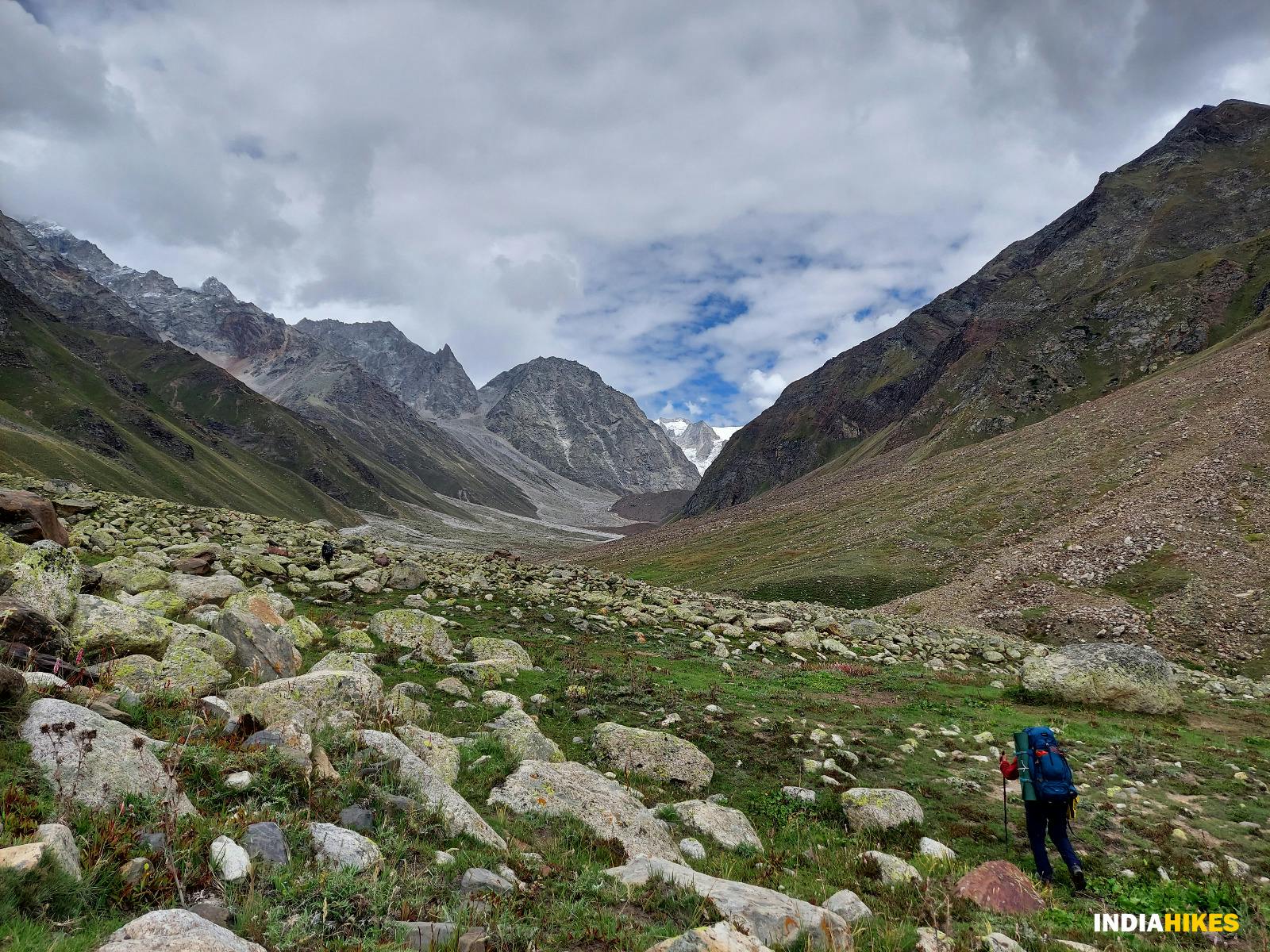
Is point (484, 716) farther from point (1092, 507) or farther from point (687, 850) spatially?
point (1092, 507)

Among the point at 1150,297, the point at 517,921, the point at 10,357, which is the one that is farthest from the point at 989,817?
the point at 10,357

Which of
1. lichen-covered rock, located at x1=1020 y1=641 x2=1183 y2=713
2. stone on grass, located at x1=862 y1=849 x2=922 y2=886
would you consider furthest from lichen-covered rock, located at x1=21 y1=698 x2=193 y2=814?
lichen-covered rock, located at x1=1020 y1=641 x2=1183 y2=713

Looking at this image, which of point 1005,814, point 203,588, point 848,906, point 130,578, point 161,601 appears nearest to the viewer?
point 848,906

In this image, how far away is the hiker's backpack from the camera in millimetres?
10336

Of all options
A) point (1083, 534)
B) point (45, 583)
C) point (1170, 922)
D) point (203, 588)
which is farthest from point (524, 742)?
point (1083, 534)

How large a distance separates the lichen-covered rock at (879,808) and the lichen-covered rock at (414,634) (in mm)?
12454

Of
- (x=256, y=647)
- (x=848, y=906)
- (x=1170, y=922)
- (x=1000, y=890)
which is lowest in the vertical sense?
(x=1170, y=922)

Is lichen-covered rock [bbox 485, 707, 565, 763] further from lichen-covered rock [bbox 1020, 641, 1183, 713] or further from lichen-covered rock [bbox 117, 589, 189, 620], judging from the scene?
lichen-covered rock [bbox 1020, 641, 1183, 713]

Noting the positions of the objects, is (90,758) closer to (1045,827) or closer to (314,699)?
(314,699)

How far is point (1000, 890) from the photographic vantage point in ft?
28.4

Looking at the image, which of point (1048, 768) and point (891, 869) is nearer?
point (891, 869)

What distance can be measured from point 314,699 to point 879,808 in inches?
447

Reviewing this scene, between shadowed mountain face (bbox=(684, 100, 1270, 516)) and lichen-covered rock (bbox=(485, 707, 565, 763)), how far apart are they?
119 metres

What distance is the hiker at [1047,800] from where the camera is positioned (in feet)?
33.4
